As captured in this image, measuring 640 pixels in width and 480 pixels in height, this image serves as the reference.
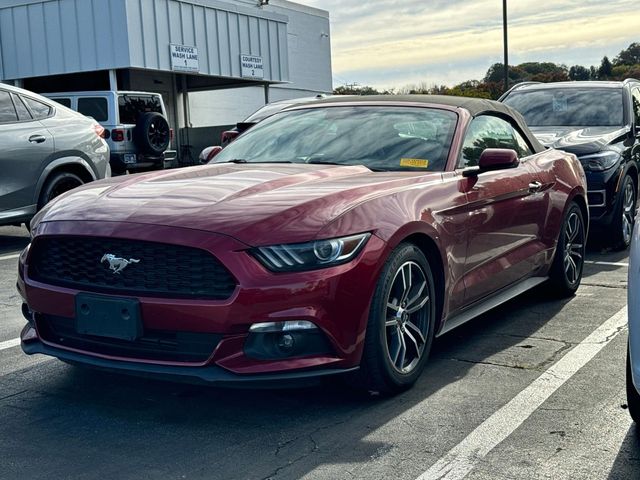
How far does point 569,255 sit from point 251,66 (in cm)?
2138

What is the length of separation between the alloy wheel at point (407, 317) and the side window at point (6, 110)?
19.0 ft

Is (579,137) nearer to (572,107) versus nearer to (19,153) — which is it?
(572,107)

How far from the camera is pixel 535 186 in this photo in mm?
5641

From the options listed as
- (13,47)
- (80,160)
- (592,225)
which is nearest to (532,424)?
(592,225)

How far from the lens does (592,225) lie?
27.7 feet

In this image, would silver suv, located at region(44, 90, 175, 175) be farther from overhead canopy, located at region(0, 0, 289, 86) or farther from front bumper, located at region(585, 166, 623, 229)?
front bumper, located at region(585, 166, 623, 229)

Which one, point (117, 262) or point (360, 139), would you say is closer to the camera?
point (117, 262)

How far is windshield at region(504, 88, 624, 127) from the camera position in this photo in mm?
9461

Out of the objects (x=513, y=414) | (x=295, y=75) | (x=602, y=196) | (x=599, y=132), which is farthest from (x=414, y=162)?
(x=295, y=75)

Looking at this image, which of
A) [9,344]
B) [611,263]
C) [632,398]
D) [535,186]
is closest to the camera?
[632,398]

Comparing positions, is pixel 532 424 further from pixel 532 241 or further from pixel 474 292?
pixel 532 241

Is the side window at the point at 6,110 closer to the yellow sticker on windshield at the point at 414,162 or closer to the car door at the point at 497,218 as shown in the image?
the car door at the point at 497,218

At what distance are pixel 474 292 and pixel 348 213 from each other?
129 centimetres

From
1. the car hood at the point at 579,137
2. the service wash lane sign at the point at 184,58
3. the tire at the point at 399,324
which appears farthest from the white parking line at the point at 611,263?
the service wash lane sign at the point at 184,58
